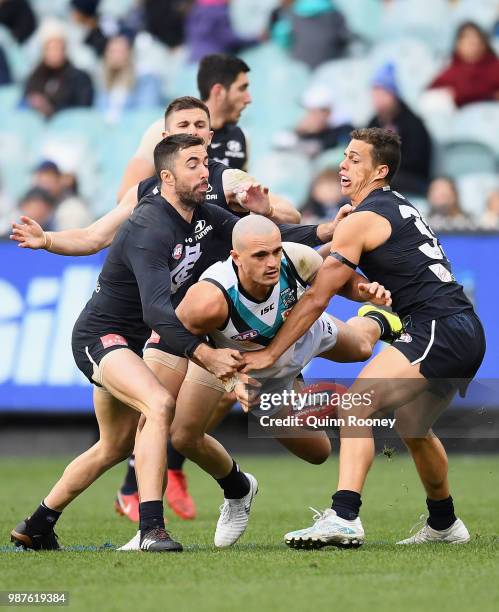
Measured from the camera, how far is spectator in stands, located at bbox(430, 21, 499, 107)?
1492 cm

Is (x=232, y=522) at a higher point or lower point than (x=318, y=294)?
lower

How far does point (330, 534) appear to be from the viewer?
654 cm

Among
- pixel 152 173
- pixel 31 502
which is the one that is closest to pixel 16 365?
pixel 31 502

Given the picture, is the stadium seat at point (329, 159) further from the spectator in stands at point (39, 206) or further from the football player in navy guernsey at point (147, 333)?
the football player in navy guernsey at point (147, 333)

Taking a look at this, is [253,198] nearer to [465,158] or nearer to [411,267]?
[411,267]

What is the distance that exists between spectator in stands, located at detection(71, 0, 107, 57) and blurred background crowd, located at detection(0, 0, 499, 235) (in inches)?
0.8

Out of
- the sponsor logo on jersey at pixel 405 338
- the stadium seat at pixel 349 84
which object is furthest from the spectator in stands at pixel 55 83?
the sponsor logo on jersey at pixel 405 338

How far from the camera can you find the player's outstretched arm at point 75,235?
7.34 metres

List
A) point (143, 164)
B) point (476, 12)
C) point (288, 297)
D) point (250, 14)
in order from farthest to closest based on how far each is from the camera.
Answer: point (250, 14), point (476, 12), point (143, 164), point (288, 297)

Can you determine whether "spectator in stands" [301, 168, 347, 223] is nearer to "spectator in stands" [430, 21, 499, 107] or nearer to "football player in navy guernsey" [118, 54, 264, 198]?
"spectator in stands" [430, 21, 499, 107]

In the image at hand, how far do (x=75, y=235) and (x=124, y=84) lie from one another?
911cm

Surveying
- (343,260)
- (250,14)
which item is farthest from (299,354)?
(250,14)

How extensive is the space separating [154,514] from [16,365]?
6.73 metres

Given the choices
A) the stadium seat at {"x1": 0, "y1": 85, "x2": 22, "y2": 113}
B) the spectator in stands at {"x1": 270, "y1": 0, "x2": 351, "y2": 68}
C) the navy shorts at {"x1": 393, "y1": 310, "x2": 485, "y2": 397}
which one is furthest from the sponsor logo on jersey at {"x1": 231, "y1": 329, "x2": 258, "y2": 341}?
the stadium seat at {"x1": 0, "y1": 85, "x2": 22, "y2": 113}
